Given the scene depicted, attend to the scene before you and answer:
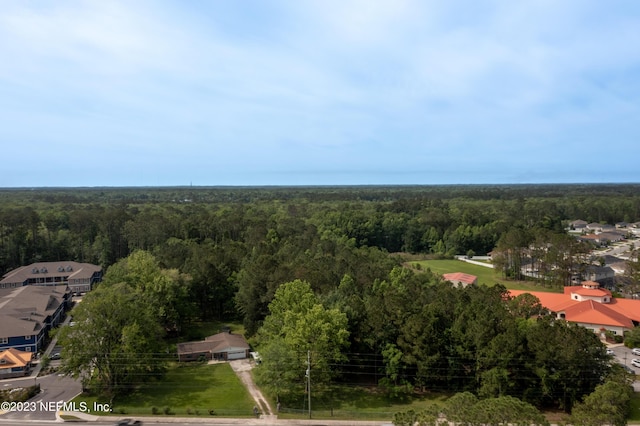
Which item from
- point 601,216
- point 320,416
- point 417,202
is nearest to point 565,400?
point 320,416

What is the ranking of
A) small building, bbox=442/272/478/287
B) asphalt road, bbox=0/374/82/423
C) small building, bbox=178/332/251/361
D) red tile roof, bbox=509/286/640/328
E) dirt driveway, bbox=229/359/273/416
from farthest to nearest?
small building, bbox=442/272/478/287 → red tile roof, bbox=509/286/640/328 → small building, bbox=178/332/251/361 → dirt driveway, bbox=229/359/273/416 → asphalt road, bbox=0/374/82/423

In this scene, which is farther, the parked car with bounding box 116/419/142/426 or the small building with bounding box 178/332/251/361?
the small building with bounding box 178/332/251/361

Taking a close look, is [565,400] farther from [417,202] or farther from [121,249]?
[417,202]

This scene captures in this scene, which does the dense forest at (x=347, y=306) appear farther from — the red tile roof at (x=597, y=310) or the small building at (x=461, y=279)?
the red tile roof at (x=597, y=310)

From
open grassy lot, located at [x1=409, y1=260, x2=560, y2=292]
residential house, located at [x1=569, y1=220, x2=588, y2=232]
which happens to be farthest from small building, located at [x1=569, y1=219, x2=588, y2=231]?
open grassy lot, located at [x1=409, y1=260, x2=560, y2=292]

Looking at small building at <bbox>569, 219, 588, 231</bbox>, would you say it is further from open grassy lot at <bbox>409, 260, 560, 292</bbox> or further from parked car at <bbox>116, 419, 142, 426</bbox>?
parked car at <bbox>116, 419, 142, 426</bbox>

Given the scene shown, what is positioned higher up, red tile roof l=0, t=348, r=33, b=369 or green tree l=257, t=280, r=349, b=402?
green tree l=257, t=280, r=349, b=402
